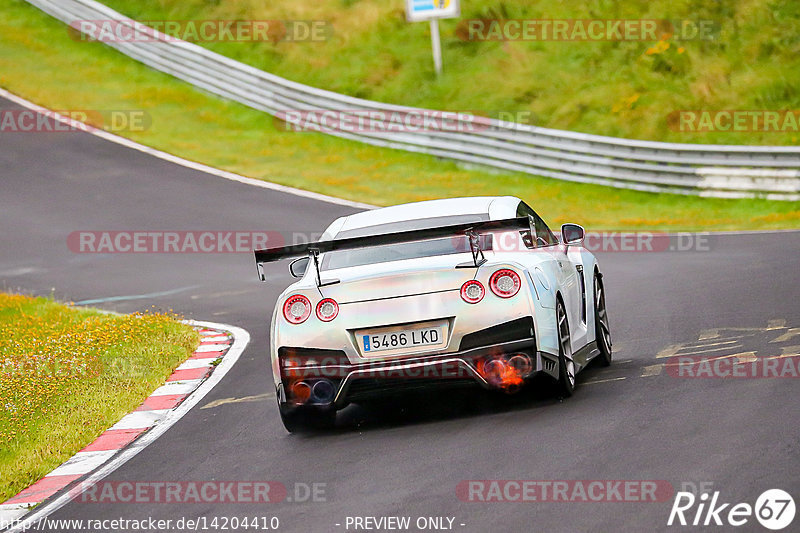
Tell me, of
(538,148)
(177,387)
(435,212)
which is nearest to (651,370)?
(435,212)

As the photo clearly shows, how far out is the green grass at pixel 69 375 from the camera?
805 cm

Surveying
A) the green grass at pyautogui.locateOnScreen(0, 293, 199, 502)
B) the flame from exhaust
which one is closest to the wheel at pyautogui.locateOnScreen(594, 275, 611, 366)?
the flame from exhaust

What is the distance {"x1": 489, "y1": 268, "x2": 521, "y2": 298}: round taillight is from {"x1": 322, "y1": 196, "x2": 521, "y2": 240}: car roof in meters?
0.80

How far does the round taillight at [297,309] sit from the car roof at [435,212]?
85 cm

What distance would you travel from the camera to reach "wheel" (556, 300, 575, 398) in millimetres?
7504

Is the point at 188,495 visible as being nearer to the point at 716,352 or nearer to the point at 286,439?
the point at 286,439

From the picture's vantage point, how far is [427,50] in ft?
100

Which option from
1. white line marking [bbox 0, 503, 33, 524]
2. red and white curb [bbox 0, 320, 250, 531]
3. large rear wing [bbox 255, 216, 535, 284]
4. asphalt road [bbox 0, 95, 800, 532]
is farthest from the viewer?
large rear wing [bbox 255, 216, 535, 284]

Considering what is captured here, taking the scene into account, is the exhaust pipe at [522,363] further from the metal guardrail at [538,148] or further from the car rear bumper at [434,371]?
the metal guardrail at [538,148]

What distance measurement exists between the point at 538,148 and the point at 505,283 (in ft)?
55.4

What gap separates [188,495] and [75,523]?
0.59 metres

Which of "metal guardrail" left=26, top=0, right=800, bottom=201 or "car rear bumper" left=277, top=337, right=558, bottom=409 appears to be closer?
"car rear bumper" left=277, top=337, right=558, bottom=409

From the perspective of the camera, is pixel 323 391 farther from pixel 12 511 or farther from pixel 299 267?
pixel 12 511

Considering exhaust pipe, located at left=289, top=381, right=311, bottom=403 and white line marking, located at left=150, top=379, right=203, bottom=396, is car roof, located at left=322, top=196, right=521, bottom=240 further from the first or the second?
white line marking, located at left=150, top=379, right=203, bottom=396
